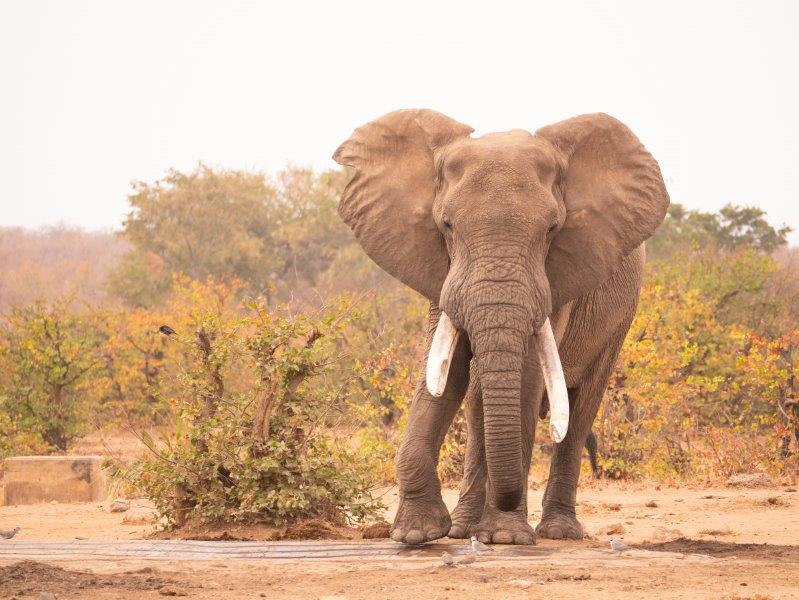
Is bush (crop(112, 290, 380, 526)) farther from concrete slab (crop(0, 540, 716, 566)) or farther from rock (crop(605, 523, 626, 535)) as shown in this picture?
rock (crop(605, 523, 626, 535))

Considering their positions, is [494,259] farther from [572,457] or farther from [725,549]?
[572,457]

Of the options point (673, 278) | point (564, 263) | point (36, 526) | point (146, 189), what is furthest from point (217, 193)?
point (564, 263)

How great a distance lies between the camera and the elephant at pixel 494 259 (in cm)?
688

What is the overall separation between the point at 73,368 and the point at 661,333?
8157mm

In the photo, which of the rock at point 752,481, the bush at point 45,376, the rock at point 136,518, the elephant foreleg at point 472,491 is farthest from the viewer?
the bush at point 45,376

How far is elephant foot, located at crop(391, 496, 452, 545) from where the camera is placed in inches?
288

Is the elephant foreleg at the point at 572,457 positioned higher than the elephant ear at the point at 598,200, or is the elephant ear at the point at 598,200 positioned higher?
the elephant ear at the point at 598,200

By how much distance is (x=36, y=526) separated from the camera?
10.4 m

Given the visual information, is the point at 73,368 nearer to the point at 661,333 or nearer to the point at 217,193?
the point at 661,333

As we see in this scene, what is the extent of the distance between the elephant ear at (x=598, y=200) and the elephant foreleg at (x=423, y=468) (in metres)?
0.80

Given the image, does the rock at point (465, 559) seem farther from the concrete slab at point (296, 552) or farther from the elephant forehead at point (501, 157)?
the elephant forehead at point (501, 157)

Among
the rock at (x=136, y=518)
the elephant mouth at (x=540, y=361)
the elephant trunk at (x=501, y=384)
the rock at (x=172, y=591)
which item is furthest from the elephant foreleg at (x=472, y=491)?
the rock at (x=136, y=518)

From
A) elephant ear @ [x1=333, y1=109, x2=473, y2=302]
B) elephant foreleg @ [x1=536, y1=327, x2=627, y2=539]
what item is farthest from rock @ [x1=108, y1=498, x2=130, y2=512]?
elephant ear @ [x1=333, y1=109, x2=473, y2=302]

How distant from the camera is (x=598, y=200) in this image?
7.91m
